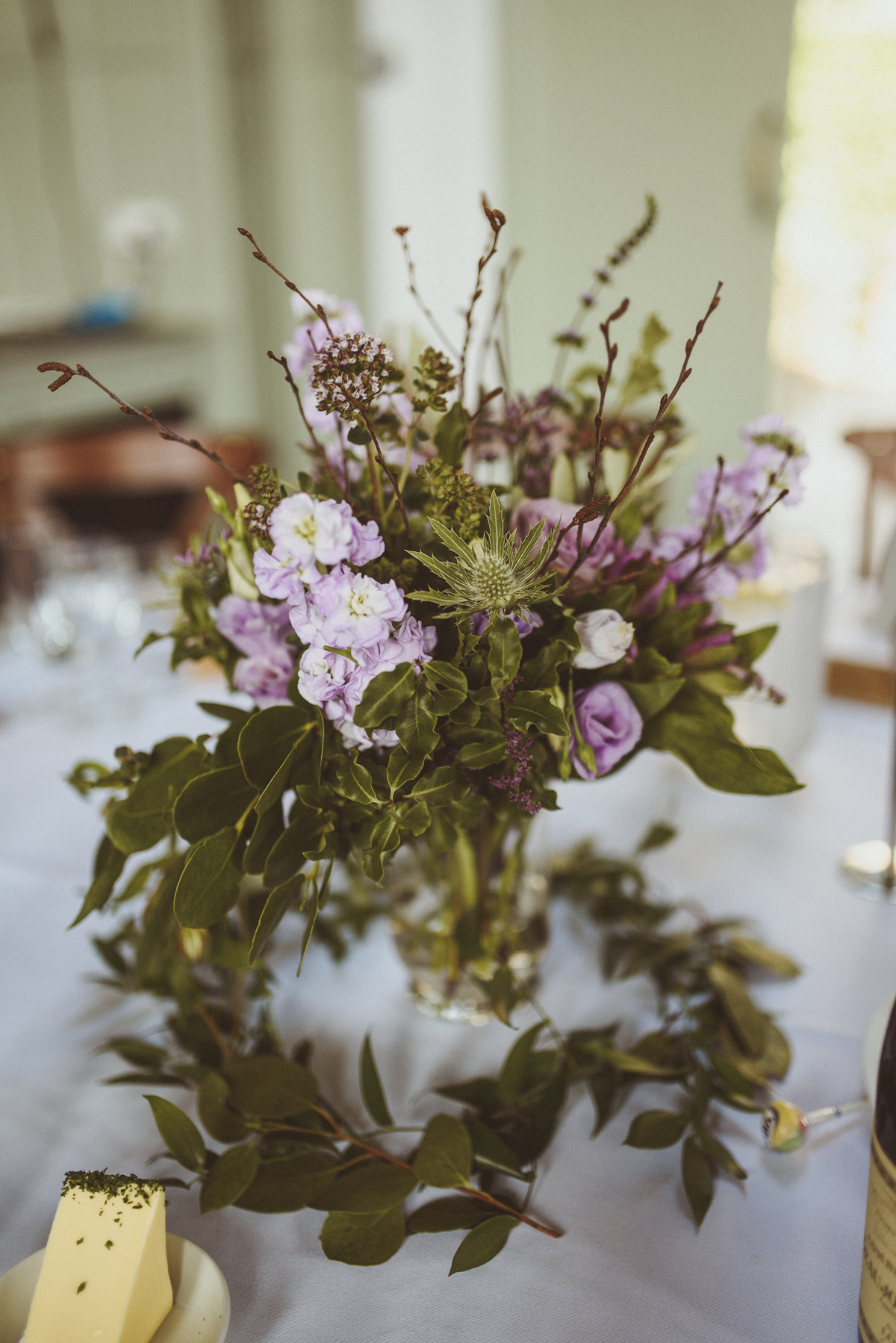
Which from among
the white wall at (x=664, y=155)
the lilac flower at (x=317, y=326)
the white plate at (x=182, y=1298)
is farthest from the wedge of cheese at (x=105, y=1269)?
the white wall at (x=664, y=155)

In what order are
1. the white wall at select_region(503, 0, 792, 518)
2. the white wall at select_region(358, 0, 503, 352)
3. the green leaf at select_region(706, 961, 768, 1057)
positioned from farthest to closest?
the white wall at select_region(358, 0, 503, 352) → the white wall at select_region(503, 0, 792, 518) → the green leaf at select_region(706, 961, 768, 1057)

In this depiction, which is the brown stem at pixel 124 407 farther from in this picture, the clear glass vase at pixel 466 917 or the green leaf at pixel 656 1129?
the green leaf at pixel 656 1129

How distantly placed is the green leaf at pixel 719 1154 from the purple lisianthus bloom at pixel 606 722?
0.71ft

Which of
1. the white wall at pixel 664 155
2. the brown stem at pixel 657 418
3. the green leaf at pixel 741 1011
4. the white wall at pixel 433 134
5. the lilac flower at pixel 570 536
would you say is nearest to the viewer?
the brown stem at pixel 657 418

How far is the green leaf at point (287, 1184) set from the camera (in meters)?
0.50

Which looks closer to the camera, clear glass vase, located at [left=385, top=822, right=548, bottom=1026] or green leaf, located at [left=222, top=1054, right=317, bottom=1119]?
green leaf, located at [left=222, top=1054, right=317, bottom=1119]

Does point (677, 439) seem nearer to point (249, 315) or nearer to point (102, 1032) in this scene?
point (102, 1032)

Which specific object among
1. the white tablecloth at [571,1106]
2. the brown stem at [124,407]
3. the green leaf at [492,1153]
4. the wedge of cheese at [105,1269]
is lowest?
the white tablecloth at [571,1106]

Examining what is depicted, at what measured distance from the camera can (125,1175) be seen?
17.6 inches

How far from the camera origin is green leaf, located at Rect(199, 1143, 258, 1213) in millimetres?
491

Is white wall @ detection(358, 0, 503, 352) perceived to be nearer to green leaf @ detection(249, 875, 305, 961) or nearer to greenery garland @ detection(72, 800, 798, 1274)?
greenery garland @ detection(72, 800, 798, 1274)

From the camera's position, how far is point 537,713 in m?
0.46

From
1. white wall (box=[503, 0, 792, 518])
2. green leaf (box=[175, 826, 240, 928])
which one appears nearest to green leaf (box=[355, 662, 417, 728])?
green leaf (box=[175, 826, 240, 928])

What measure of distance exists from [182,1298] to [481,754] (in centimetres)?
28
